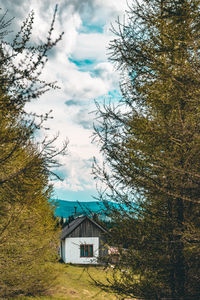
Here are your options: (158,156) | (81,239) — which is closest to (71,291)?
(81,239)

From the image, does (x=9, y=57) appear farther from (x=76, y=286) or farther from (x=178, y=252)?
(x=76, y=286)

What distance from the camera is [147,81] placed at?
584cm

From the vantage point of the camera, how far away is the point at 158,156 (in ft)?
16.3

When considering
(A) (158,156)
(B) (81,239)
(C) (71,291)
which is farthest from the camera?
(B) (81,239)

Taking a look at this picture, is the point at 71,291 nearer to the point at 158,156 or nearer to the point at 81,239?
the point at 81,239

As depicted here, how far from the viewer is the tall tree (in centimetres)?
469

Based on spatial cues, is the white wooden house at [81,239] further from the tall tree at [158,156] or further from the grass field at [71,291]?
the tall tree at [158,156]

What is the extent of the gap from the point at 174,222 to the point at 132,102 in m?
2.89

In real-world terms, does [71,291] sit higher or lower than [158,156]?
lower

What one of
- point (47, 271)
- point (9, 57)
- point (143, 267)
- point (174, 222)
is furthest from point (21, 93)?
point (47, 271)

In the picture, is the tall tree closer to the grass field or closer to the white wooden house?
the grass field

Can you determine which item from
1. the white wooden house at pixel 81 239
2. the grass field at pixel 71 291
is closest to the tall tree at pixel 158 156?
the grass field at pixel 71 291

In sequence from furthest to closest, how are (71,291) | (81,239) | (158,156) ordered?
(81,239)
(71,291)
(158,156)

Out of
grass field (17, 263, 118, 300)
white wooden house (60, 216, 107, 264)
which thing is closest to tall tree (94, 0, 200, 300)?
grass field (17, 263, 118, 300)
